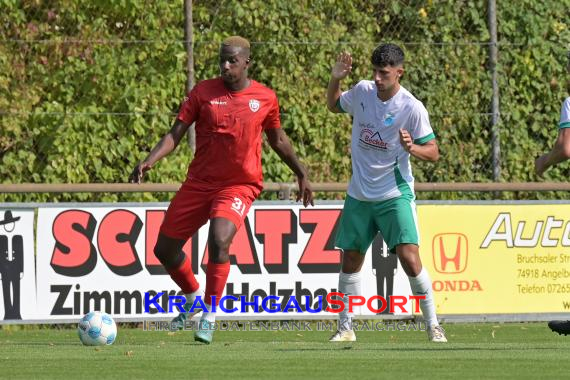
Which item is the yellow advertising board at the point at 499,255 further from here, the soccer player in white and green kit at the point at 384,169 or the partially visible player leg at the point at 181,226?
the partially visible player leg at the point at 181,226

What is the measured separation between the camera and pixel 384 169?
1039 centimetres

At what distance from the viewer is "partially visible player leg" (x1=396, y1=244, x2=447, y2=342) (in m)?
10.4

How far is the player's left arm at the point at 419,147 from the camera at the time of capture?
31.5ft

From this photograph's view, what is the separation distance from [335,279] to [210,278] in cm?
342

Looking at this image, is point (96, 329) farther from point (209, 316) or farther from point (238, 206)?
point (238, 206)

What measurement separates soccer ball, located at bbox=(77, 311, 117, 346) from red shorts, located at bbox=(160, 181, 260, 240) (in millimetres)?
947

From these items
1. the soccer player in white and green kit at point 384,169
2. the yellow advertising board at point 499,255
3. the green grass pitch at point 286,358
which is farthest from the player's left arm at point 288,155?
the yellow advertising board at point 499,255

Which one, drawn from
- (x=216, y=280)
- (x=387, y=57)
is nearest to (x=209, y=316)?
(x=216, y=280)

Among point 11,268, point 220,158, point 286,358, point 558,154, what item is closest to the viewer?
point 558,154

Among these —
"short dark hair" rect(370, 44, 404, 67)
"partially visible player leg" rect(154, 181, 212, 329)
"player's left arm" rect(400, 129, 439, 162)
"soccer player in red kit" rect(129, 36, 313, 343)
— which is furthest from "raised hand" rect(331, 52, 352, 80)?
"partially visible player leg" rect(154, 181, 212, 329)

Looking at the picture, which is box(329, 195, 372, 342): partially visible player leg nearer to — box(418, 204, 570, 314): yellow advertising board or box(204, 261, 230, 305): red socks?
box(204, 261, 230, 305): red socks

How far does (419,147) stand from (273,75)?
5642mm

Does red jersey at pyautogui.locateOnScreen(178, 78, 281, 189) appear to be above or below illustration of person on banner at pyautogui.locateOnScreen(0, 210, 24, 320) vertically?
above

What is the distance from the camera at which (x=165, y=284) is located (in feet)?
43.1
